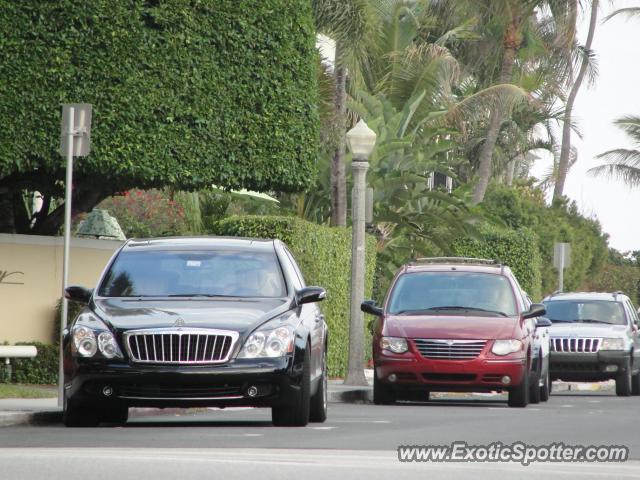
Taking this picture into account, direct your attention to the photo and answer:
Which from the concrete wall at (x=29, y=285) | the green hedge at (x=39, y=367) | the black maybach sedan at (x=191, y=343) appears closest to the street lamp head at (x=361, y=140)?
the concrete wall at (x=29, y=285)

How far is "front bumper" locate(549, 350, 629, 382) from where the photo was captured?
26.9 m

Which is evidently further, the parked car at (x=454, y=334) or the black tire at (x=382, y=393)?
the black tire at (x=382, y=393)

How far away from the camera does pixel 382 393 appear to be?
2064 cm

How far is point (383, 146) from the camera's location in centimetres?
3219

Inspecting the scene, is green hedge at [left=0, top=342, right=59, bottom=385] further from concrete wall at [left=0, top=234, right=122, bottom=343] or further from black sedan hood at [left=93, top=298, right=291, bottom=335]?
black sedan hood at [left=93, top=298, right=291, bottom=335]

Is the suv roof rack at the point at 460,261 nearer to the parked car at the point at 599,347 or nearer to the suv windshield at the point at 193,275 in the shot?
the parked car at the point at 599,347

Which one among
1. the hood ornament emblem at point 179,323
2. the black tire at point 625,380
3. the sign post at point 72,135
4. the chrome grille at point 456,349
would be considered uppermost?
the sign post at point 72,135

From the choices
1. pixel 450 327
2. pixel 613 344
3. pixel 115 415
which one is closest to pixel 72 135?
pixel 115 415

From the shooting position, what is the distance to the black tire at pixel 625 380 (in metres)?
27.0

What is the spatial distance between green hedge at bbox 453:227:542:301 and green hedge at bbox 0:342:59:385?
60.0ft

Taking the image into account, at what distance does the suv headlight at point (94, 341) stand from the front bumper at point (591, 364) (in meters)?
14.3

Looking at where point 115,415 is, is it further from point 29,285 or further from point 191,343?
point 29,285

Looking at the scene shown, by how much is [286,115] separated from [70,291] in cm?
887


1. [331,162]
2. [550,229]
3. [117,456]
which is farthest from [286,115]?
[550,229]
